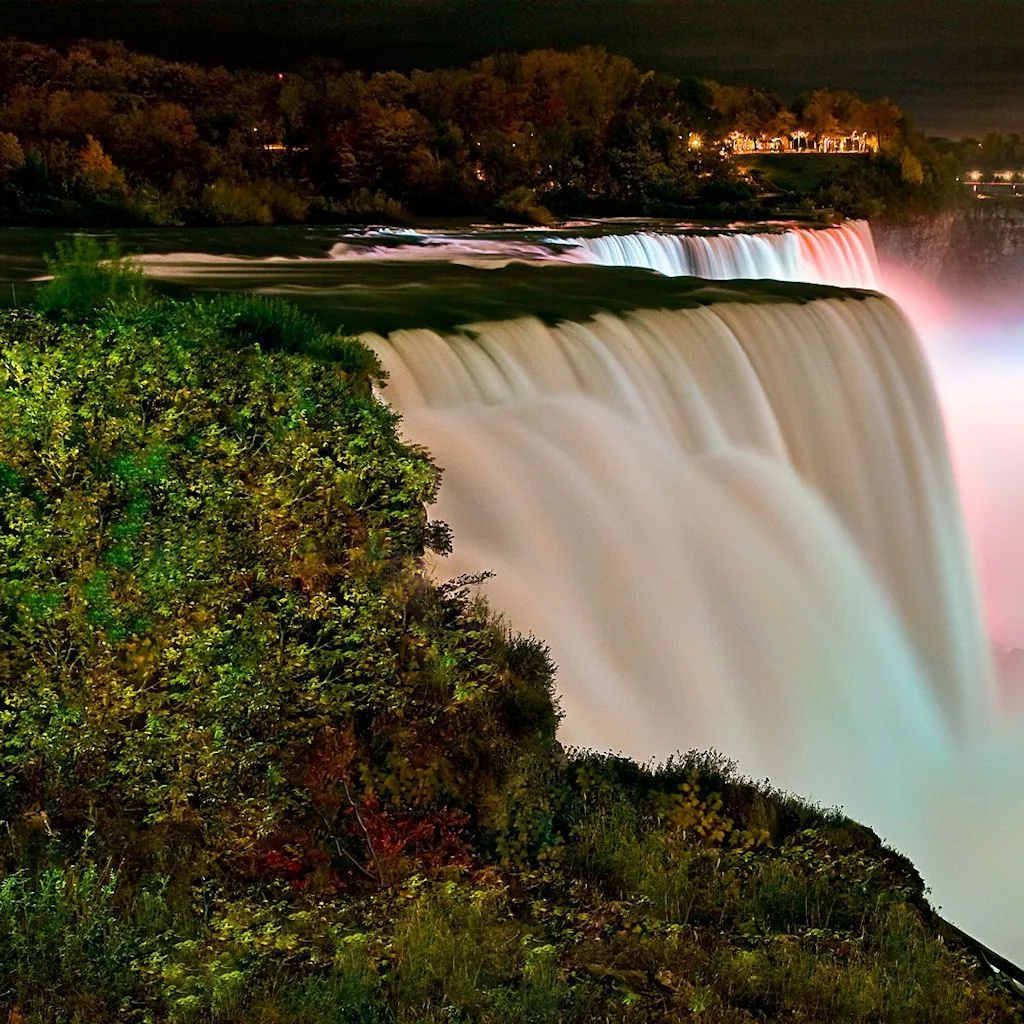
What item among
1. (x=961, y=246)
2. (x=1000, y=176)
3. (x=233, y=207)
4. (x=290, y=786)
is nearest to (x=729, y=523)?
(x=290, y=786)

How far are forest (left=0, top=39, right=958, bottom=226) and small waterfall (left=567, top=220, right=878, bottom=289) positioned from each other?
26.7 ft

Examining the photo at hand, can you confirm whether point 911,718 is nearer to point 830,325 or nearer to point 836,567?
point 836,567

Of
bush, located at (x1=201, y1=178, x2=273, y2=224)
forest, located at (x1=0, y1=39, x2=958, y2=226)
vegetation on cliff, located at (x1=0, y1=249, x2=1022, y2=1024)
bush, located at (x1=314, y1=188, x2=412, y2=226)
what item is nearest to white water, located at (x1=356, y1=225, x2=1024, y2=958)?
vegetation on cliff, located at (x1=0, y1=249, x2=1022, y2=1024)

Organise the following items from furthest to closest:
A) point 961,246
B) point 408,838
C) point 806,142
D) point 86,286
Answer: point 806,142 < point 961,246 < point 86,286 < point 408,838

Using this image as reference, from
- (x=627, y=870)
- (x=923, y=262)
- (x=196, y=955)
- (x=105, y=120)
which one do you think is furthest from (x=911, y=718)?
(x=923, y=262)

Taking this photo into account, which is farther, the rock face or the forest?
the rock face

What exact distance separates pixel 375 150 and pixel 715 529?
33.6 metres

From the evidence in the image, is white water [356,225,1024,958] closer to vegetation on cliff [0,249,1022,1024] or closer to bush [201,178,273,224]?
vegetation on cliff [0,249,1022,1024]

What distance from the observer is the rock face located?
4544 cm

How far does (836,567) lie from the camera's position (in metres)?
12.0

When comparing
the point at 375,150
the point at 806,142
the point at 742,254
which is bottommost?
the point at 742,254

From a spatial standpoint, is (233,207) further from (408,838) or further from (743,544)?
(408,838)

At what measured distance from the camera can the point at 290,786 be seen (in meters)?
5.78

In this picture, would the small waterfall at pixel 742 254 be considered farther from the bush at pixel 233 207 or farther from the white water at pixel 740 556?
the bush at pixel 233 207
